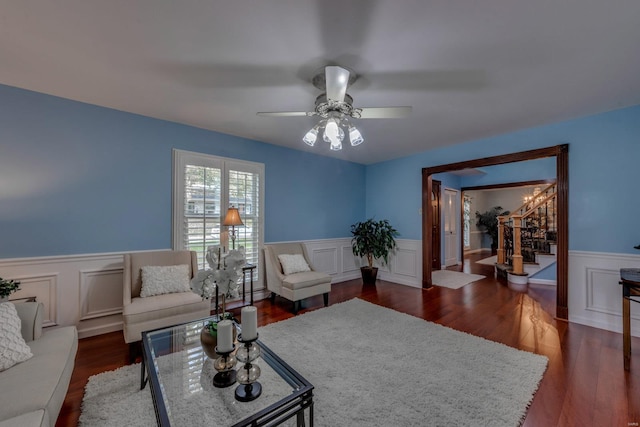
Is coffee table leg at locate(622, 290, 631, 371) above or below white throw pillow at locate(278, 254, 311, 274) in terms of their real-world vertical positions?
below

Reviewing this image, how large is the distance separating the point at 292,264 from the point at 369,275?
6.48 feet

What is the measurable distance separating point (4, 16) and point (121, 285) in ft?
8.38

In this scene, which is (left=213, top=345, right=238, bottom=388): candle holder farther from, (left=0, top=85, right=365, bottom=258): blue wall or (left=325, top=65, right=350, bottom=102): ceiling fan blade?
(left=0, top=85, right=365, bottom=258): blue wall

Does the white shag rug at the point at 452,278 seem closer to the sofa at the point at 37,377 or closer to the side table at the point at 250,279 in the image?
the side table at the point at 250,279

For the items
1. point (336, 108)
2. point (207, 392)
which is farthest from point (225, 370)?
point (336, 108)

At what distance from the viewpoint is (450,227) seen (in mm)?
7348

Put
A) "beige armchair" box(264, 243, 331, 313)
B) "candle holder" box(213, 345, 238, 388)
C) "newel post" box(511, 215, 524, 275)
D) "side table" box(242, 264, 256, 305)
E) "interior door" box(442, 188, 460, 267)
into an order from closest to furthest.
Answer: "candle holder" box(213, 345, 238, 388) → "beige armchair" box(264, 243, 331, 313) → "side table" box(242, 264, 256, 305) → "newel post" box(511, 215, 524, 275) → "interior door" box(442, 188, 460, 267)


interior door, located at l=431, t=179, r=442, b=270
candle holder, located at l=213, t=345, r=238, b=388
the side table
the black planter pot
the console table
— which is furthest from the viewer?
interior door, located at l=431, t=179, r=442, b=270

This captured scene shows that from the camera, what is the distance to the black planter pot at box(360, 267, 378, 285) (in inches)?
205

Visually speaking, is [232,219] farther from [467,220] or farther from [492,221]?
[492,221]

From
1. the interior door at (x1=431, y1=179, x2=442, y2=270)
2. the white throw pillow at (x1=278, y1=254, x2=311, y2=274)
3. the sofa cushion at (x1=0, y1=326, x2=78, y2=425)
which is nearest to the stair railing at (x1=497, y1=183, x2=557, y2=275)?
the interior door at (x1=431, y1=179, x2=442, y2=270)

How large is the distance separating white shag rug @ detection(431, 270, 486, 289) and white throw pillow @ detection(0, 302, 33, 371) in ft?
18.0

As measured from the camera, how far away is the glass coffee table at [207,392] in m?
1.26

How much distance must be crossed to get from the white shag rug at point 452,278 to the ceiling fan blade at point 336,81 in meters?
4.34
